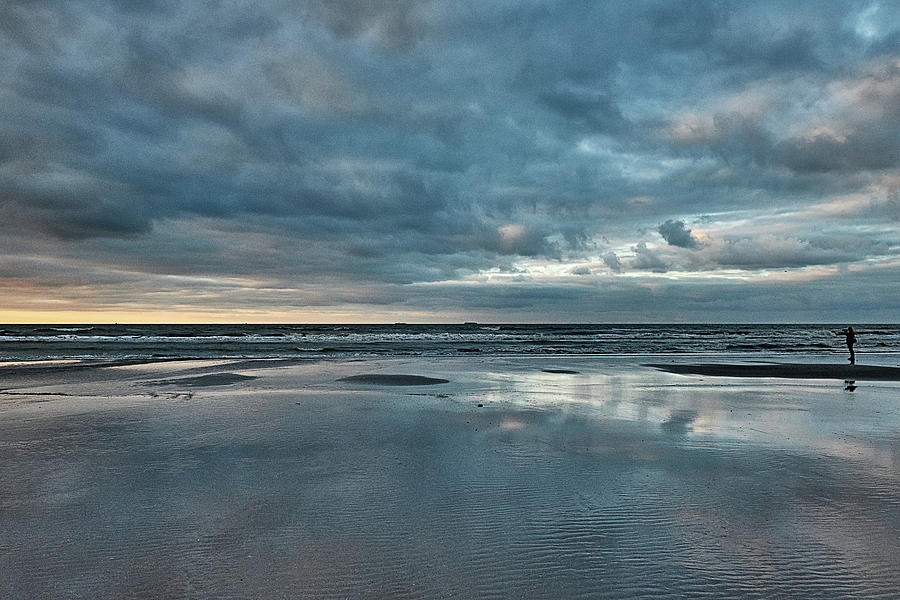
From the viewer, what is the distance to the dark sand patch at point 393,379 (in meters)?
18.5

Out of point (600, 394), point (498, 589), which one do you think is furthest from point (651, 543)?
point (600, 394)

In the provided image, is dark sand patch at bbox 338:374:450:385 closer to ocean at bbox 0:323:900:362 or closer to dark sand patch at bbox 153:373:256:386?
dark sand patch at bbox 153:373:256:386

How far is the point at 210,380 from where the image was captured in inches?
744

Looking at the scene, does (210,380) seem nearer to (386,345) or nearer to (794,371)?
(794,371)

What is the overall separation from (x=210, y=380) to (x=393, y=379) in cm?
623

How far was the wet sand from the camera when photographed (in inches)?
173

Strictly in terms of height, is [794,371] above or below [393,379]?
below

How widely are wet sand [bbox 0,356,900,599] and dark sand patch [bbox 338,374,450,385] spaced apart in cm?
533

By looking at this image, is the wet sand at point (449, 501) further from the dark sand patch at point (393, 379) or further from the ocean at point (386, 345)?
the ocean at point (386, 345)

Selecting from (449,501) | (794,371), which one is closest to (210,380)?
(449,501)

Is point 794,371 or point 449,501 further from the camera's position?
point 794,371

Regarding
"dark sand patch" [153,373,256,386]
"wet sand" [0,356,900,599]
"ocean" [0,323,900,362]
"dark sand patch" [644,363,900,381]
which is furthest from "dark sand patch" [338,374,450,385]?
"ocean" [0,323,900,362]

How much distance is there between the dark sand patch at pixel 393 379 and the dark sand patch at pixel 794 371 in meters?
10.4

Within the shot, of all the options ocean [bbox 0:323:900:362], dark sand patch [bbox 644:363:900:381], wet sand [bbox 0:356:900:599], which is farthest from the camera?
ocean [bbox 0:323:900:362]
